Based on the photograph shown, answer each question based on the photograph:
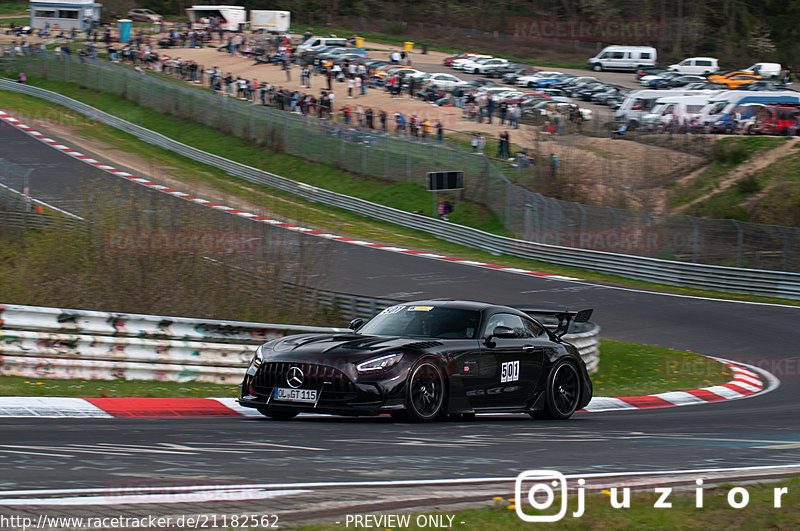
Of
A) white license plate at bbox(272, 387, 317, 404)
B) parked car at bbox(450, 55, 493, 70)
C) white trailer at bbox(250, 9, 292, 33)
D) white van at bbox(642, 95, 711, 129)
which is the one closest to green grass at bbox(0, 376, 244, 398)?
white license plate at bbox(272, 387, 317, 404)

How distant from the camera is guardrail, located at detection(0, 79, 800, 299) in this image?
29375 mm

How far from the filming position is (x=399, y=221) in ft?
127

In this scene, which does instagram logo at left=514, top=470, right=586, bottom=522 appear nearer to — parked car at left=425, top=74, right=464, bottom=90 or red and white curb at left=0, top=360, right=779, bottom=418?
red and white curb at left=0, top=360, right=779, bottom=418

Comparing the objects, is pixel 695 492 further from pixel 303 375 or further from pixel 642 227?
pixel 642 227

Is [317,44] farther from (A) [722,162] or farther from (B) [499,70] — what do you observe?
(A) [722,162]

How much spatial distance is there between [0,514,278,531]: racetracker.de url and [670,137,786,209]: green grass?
38344 millimetres

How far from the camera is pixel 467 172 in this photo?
38.3 meters

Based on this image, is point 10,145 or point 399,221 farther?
point 10,145

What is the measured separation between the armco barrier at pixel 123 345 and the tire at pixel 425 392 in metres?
3.99

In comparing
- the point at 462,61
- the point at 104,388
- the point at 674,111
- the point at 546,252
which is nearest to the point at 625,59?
the point at 462,61

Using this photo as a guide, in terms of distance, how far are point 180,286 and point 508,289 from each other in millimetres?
12731

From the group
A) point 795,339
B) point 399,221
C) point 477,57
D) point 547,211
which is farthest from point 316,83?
Answer: point 795,339

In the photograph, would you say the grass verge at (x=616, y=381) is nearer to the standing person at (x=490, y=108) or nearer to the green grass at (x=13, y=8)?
the standing person at (x=490, y=108)

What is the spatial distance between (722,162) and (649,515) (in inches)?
1557
